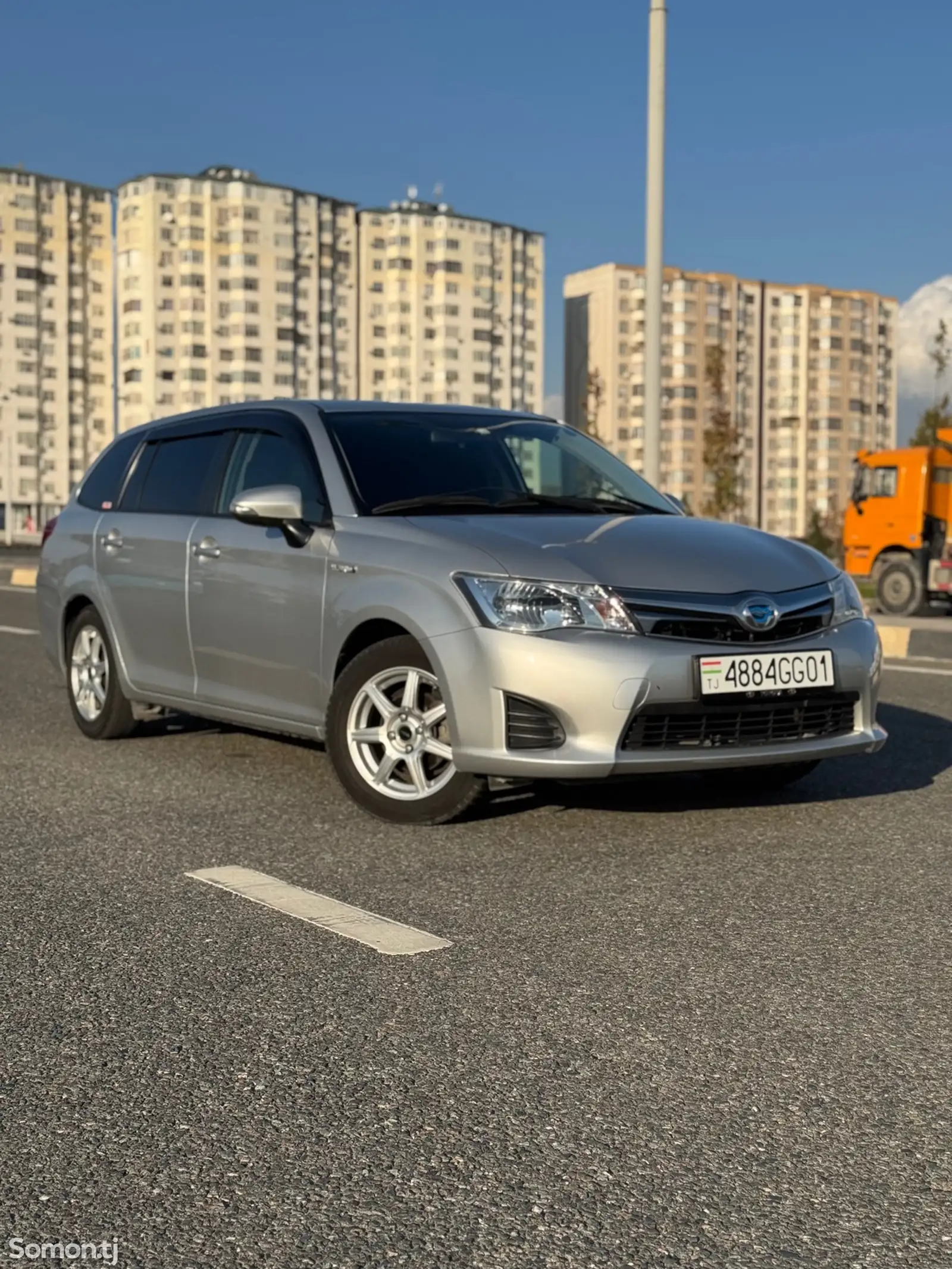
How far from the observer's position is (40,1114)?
2.94 m

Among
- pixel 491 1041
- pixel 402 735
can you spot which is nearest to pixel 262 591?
pixel 402 735

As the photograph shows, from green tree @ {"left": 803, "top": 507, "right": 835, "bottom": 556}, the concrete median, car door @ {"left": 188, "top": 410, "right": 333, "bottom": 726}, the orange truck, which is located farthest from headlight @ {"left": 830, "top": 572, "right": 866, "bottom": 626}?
green tree @ {"left": 803, "top": 507, "right": 835, "bottom": 556}

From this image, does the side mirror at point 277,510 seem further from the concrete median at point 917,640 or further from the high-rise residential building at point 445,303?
the high-rise residential building at point 445,303

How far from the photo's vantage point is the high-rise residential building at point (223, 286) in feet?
378

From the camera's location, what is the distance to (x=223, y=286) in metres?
118

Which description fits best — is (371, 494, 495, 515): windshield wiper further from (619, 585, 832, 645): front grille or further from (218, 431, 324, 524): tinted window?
(619, 585, 832, 645): front grille

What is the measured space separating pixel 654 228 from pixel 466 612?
41.9 ft

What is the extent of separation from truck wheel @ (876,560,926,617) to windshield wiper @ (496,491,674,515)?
16748 millimetres

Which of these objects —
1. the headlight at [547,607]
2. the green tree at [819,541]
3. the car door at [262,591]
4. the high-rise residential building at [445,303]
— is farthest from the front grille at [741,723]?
the high-rise residential building at [445,303]

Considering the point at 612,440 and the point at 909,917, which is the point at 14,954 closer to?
the point at 909,917

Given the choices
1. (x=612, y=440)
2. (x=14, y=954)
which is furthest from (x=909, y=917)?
(x=612, y=440)

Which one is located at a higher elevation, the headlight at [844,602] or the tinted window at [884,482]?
the tinted window at [884,482]

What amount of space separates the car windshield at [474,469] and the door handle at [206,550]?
0.71 meters

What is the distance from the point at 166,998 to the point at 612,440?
12736cm
